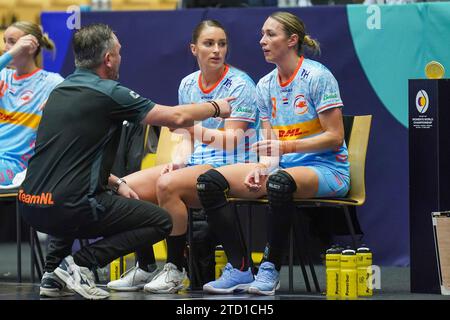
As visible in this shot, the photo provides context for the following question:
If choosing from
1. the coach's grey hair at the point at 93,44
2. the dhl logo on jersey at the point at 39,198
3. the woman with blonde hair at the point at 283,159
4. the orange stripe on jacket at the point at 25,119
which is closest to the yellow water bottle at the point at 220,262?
the woman with blonde hair at the point at 283,159

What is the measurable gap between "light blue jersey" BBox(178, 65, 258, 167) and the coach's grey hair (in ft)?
3.07

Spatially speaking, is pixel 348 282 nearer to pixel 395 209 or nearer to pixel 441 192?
pixel 441 192

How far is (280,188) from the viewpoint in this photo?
5027mm

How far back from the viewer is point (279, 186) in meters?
5.04

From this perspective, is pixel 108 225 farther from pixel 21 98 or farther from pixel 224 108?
pixel 21 98

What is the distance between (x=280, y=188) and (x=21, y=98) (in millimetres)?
2141

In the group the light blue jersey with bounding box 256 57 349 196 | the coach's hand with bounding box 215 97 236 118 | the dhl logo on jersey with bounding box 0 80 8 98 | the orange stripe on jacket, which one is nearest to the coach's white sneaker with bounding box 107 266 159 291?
the light blue jersey with bounding box 256 57 349 196

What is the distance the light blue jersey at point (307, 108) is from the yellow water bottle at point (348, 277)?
0.47 meters

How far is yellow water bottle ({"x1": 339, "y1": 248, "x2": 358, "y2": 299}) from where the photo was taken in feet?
16.6

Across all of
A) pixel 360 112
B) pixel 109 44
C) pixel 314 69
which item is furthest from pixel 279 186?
pixel 360 112

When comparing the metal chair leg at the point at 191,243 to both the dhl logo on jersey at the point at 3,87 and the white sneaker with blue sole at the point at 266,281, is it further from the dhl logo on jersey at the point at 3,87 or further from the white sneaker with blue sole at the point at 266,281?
the dhl logo on jersey at the point at 3,87

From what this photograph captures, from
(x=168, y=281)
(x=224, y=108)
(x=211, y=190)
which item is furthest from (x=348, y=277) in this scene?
(x=224, y=108)

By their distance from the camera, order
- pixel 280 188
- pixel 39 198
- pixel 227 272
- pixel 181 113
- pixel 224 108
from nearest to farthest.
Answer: pixel 39 198
pixel 181 113
pixel 224 108
pixel 280 188
pixel 227 272

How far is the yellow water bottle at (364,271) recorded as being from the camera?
5199mm
